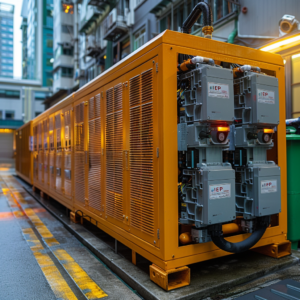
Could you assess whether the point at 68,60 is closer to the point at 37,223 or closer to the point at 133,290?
the point at 37,223

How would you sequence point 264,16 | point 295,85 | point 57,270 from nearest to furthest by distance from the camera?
point 57,270, point 295,85, point 264,16

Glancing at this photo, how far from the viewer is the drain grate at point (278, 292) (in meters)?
3.21

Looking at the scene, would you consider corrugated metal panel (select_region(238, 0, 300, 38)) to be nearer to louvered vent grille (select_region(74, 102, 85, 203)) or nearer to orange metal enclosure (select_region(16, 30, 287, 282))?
orange metal enclosure (select_region(16, 30, 287, 282))

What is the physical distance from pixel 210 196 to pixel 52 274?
2.51 metres

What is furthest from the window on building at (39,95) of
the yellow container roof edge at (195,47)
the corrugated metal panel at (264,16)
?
the yellow container roof edge at (195,47)

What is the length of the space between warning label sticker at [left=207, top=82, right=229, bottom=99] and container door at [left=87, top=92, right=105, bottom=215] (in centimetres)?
252

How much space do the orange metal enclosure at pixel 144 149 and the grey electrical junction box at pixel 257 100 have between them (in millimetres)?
437

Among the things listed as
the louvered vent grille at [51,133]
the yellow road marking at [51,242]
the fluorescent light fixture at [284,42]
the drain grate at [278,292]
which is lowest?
the yellow road marking at [51,242]

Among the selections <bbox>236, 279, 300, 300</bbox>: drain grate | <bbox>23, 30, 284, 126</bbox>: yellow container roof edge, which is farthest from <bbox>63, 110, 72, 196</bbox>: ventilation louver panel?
<bbox>236, 279, 300, 300</bbox>: drain grate

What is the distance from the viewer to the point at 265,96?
3.81 m

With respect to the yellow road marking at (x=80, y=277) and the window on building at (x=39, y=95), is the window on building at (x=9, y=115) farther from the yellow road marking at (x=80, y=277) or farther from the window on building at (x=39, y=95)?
the yellow road marking at (x=80, y=277)

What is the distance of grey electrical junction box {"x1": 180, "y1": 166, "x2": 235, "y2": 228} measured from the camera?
3.31m

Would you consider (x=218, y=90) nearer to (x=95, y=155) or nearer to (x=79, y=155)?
(x=95, y=155)

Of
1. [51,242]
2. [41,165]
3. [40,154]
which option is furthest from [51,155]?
[51,242]
